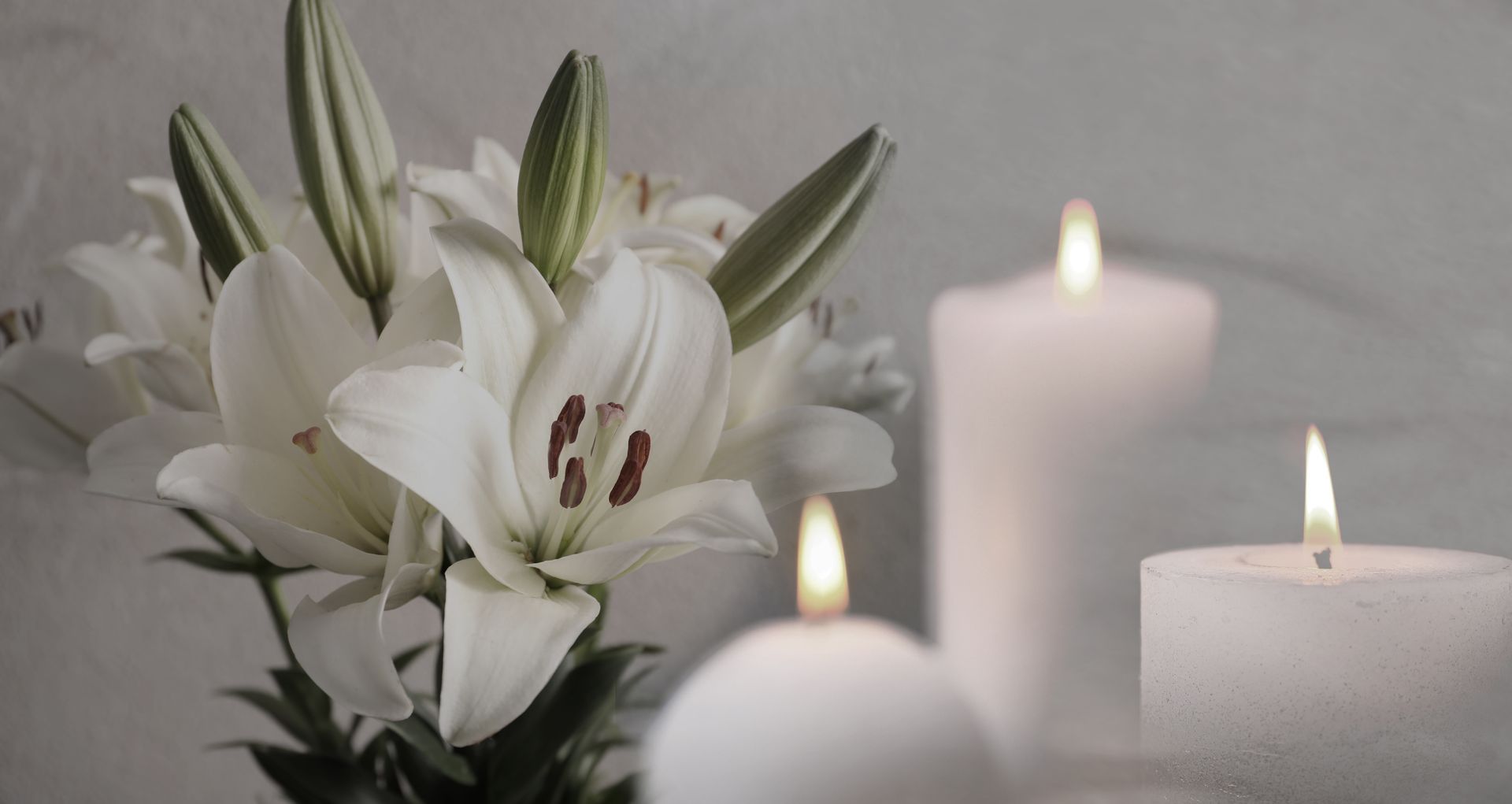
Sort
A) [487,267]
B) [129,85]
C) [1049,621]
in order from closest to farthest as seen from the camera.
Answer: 1. [487,267]
2. [1049,621]
3. [129,85]

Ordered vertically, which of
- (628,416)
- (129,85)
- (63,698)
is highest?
(129,85)

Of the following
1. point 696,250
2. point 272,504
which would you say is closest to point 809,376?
point 696,250

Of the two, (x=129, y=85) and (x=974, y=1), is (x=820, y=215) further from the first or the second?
(x=129, y=85)

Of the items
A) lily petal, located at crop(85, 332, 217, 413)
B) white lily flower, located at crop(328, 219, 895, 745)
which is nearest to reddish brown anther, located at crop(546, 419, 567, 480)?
white lily flower, located at crop(328, 219, 895, 745)

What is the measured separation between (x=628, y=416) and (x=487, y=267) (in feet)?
0.15

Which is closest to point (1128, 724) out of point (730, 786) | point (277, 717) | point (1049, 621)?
point (1049, 621)

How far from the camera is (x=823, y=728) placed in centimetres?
29

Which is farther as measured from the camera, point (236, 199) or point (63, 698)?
point (63, 698)

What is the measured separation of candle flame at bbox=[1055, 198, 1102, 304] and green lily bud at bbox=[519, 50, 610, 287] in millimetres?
147

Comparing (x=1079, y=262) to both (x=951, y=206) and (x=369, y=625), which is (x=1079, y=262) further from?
(x=369, y=625)

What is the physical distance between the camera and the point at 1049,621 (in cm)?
37

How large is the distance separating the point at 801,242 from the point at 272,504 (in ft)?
0.42

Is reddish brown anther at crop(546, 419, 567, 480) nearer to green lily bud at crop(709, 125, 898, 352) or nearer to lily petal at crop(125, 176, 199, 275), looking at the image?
green lily bud at crop(709, 125, 898, 352)

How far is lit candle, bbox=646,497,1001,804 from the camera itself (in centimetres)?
29
